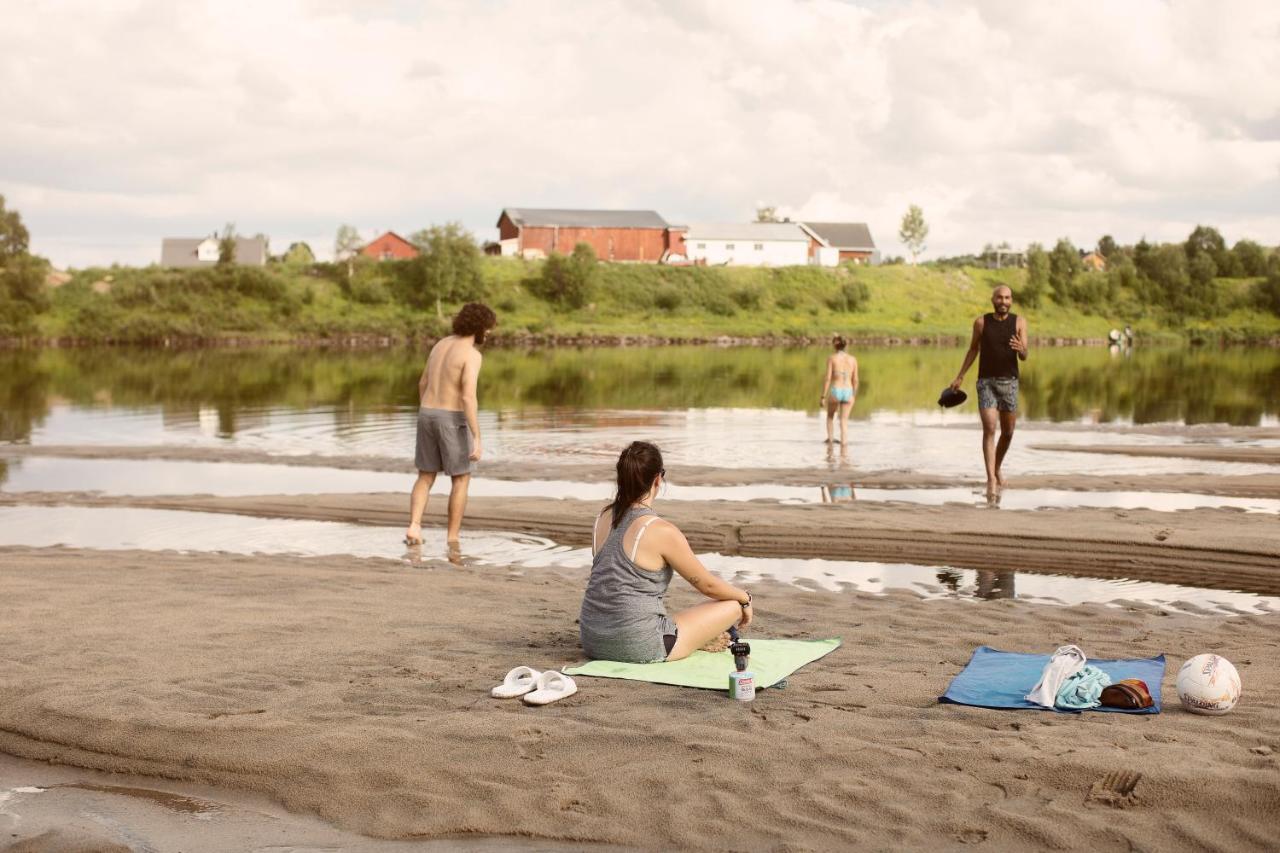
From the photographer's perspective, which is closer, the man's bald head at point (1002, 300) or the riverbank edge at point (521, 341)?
the man's bald head at point (1002, 300)

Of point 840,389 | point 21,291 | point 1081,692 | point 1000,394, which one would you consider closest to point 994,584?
point 1081,692

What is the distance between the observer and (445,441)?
12.9 metres

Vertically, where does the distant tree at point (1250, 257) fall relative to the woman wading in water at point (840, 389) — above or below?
above

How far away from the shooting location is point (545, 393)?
128 feet

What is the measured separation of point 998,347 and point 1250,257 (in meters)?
115

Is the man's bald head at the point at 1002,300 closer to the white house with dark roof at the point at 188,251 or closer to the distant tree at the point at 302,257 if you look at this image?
the distant tree at the point at 302,257

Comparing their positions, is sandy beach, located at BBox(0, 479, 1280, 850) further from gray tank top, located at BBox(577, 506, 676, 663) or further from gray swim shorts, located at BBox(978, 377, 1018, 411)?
gray swim shorts, located at BBox(978, 377, 1018, 411)

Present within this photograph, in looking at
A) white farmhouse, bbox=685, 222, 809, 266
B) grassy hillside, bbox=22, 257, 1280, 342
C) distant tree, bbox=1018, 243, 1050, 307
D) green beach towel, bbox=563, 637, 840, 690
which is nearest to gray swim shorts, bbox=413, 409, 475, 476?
green beach towel, bbox=563, 637, 840, 690

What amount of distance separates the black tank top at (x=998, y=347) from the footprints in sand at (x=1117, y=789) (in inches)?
440

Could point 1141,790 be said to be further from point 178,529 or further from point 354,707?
point 178,529

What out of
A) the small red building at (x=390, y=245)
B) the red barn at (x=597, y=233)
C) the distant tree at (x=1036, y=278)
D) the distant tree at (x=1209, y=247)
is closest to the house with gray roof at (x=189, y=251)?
the small red building at (x=390, y=245)

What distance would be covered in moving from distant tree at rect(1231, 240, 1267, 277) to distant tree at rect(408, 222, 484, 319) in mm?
69453

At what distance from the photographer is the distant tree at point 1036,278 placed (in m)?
110

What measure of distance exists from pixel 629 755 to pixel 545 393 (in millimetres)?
33207
